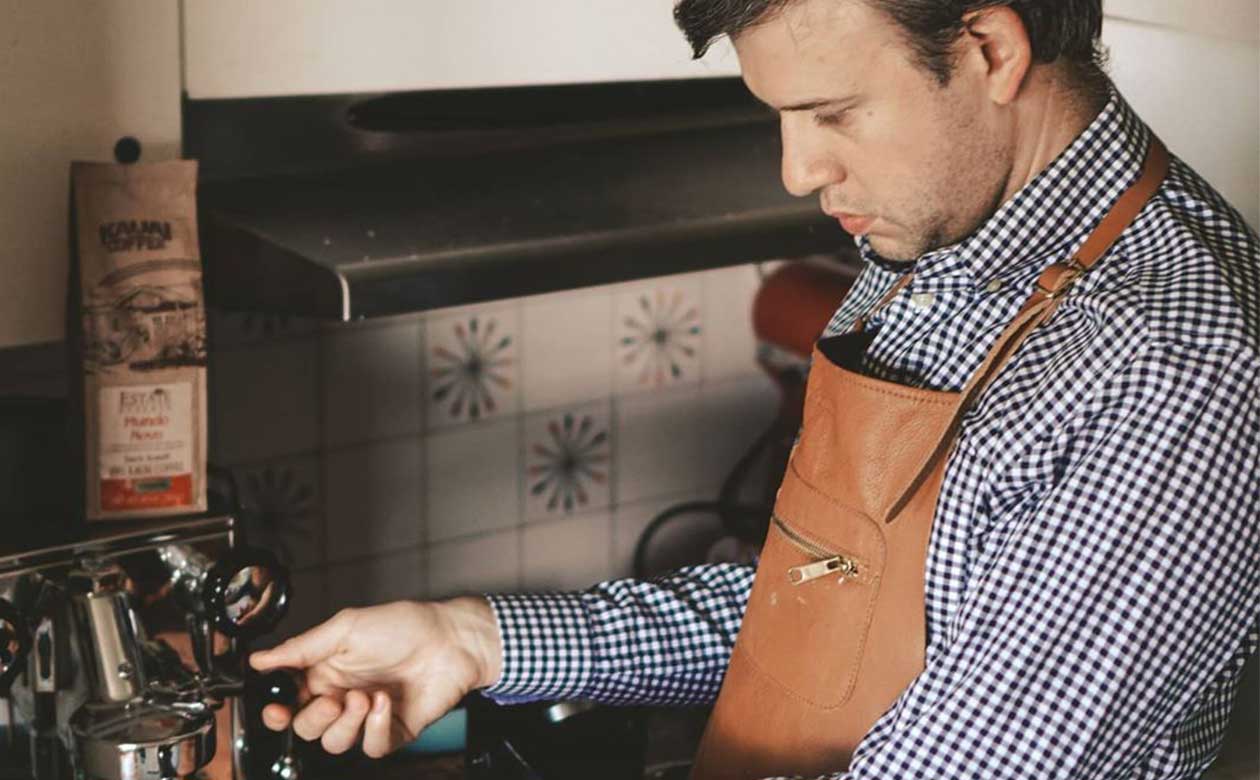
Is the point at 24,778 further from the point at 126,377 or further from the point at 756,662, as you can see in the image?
the point at 756,662

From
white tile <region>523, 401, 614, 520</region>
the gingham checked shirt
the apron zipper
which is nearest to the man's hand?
the apron zipper

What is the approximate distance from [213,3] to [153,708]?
57 centimetres

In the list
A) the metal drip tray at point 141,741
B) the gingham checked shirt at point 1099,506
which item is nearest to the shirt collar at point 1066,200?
the gingham checked shirt at point 1099,506

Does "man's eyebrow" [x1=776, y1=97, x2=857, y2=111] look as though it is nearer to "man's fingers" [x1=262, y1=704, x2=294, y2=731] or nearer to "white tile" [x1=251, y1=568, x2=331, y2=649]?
"man's fingers" [x1=262, y1=704, x2=294, y2=731]

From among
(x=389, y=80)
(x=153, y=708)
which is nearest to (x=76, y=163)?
(x=389, y=80)

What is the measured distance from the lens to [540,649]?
4.34 ft

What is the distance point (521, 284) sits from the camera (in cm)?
132

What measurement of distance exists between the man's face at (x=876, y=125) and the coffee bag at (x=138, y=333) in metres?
0.48

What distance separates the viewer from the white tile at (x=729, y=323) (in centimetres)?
225

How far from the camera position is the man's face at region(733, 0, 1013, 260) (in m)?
1.07

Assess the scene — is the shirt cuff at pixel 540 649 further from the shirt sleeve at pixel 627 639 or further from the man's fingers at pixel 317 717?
the man's fingers at pixel 317 717

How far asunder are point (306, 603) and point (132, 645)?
782mm

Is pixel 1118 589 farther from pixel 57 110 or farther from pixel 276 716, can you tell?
pixel 57 110

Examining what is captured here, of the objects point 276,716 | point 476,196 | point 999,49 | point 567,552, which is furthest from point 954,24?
point 567,552
